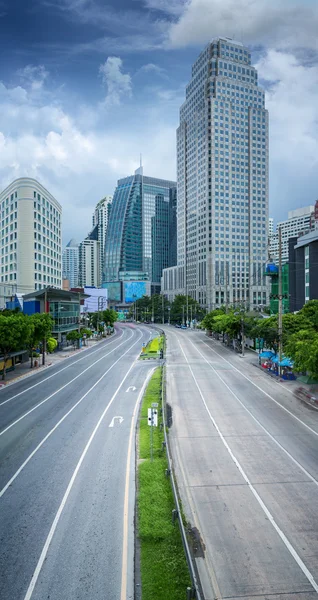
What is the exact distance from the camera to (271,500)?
16.0m

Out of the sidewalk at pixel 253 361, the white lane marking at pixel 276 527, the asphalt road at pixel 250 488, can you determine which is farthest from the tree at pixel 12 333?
the sidewalk at pixel 253 361

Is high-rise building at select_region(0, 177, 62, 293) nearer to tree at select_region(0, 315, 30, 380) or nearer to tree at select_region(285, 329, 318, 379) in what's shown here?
tree at select_region(0, 315, 30, 380)

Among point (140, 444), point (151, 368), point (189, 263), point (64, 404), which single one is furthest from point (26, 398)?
point (189, 263)

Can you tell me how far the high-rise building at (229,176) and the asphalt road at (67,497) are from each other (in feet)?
482

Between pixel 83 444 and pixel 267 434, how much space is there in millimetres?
10593

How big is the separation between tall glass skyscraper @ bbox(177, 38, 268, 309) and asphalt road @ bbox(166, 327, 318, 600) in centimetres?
14409

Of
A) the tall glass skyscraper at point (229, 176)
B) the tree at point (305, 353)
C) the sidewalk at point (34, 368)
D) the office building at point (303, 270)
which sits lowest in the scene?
the sidewalk at point (34, 368)

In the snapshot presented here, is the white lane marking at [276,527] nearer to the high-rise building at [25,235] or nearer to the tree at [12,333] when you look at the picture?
the tree at [12,333]

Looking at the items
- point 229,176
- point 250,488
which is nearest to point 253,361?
point 250,488

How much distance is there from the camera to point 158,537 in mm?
13078

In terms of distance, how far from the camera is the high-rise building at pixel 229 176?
178 meters

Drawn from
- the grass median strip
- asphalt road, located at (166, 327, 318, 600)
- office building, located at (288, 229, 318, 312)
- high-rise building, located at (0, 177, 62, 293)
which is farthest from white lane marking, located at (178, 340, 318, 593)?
high-rise building, located at (0, 177, 62, 293)

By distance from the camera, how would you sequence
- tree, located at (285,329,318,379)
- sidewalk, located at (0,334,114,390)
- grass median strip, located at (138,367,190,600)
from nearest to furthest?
grass median strip, located at (138,367,190,600)
tree, located at (285,329,318,379)
sidewalk, located at (0,334,114,390)

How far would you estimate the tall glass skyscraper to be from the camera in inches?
7003
